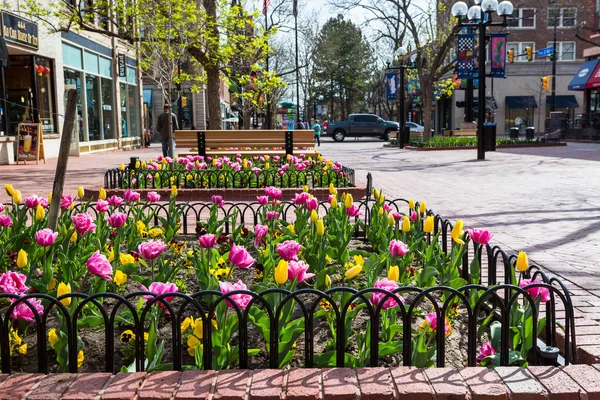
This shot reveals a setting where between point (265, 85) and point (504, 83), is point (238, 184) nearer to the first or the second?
point (265, 85)

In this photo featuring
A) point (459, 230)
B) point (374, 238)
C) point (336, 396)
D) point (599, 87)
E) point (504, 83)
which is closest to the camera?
point (336, 396)

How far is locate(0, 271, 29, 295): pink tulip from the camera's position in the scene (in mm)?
3208

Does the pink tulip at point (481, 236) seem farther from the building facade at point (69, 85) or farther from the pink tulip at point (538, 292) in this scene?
the building facade at point (69, 85)

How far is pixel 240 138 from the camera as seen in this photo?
1477 cm

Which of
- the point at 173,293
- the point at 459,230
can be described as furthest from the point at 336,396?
the point at 459,230

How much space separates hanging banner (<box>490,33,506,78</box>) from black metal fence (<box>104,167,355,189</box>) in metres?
15.5

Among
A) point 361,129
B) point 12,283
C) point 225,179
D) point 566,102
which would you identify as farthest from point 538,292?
point 566,102

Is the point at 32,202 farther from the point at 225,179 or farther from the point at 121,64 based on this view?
the point at 121,64

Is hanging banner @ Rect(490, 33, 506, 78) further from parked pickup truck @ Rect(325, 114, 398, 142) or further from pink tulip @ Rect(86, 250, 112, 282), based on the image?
parked pickup truck @ Rect(325, 114, 398, 142)

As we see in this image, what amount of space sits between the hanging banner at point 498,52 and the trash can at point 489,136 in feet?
13.8

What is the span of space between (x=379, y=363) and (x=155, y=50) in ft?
55.7

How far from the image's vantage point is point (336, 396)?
263 centimetres

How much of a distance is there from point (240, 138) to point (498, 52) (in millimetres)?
13755

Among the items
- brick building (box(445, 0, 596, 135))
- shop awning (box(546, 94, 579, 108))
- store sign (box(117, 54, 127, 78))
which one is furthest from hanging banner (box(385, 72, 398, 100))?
shop awning (box(546, 94, 579, 108))
